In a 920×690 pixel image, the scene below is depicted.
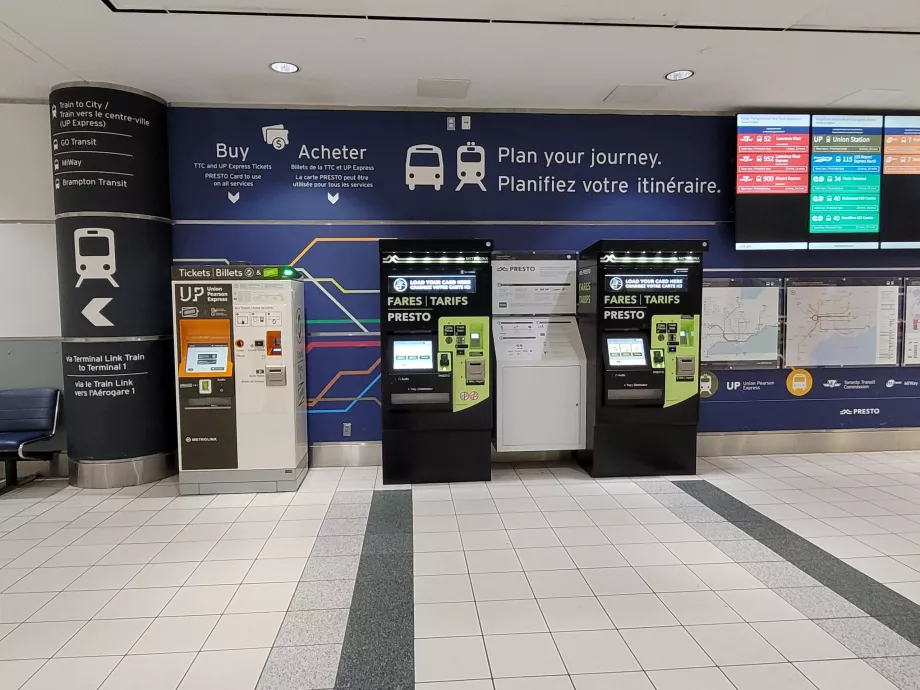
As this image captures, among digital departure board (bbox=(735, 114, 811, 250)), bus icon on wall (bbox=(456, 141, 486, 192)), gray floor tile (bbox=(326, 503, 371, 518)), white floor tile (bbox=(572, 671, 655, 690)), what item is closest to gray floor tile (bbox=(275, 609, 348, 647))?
white floor tile (bbox=(572, 671, 655, 690))

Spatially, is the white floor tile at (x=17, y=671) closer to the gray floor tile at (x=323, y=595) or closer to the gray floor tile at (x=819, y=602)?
the gray floor tile at (x=323, y=595)

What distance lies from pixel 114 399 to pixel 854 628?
5.29m

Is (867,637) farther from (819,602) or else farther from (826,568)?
(826,568)

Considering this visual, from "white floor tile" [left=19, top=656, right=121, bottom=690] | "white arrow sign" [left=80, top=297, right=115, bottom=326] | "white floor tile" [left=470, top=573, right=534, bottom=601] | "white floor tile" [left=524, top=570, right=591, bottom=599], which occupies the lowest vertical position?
"white floor tile" [left=19, top=656, right=121, bottom=690]

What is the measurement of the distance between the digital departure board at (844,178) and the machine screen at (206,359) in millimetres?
5600

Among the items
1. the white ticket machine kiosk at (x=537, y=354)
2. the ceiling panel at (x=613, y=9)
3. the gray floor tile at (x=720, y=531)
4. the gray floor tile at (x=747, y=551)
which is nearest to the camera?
the gray floor tile at (x=747, y=551)

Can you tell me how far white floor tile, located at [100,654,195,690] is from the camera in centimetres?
214

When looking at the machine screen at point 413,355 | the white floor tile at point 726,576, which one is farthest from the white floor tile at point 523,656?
the machine screen at point 413,355

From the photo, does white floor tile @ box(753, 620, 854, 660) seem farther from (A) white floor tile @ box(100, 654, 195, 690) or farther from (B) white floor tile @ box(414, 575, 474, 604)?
(A) white floor tile @ box(100, 654, 195, 690)

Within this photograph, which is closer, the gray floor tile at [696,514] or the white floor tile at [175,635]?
the white floor tile at [175,635]

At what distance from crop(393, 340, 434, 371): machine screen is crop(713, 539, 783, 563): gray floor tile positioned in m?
2.50

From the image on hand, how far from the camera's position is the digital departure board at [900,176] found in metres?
5.28

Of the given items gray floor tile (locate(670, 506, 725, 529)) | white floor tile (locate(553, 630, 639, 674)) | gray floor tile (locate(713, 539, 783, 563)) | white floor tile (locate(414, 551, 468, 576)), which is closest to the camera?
white floor tile (locate(553, 630, 639, 674))

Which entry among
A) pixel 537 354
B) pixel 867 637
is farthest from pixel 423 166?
pixel 867 637
